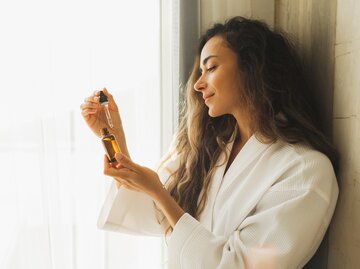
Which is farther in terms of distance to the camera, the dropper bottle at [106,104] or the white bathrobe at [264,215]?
the dropper bottle at [106,104]

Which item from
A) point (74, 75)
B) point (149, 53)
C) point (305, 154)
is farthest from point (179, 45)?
point (305, 154)

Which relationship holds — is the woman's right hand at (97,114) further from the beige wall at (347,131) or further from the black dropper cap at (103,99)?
the beige wall at (347,131)

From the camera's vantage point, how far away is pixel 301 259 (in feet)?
3.05

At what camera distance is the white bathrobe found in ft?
2.95

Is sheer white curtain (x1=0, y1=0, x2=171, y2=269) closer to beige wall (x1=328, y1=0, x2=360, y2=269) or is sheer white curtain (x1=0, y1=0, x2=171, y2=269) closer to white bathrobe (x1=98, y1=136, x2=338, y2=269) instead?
white bathrobe (x1=98, y1=136, x2=338, y2=269)

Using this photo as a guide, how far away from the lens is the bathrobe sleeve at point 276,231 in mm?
893

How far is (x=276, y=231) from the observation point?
35.3 inches

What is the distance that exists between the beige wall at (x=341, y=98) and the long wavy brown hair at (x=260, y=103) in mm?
49

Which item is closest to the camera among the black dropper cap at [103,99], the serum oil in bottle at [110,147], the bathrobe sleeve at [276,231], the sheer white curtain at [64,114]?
the bathrobe sleeve at [276,231]

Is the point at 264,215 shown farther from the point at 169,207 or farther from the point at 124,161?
the point at 124,161

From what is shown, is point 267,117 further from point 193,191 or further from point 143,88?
point 143,88

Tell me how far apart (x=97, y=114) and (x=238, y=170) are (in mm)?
501

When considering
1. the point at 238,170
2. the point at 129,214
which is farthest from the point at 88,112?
the point at 238,170

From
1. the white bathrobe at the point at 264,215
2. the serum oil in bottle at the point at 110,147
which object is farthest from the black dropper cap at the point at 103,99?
the white bathrobe at the point at 264,215
